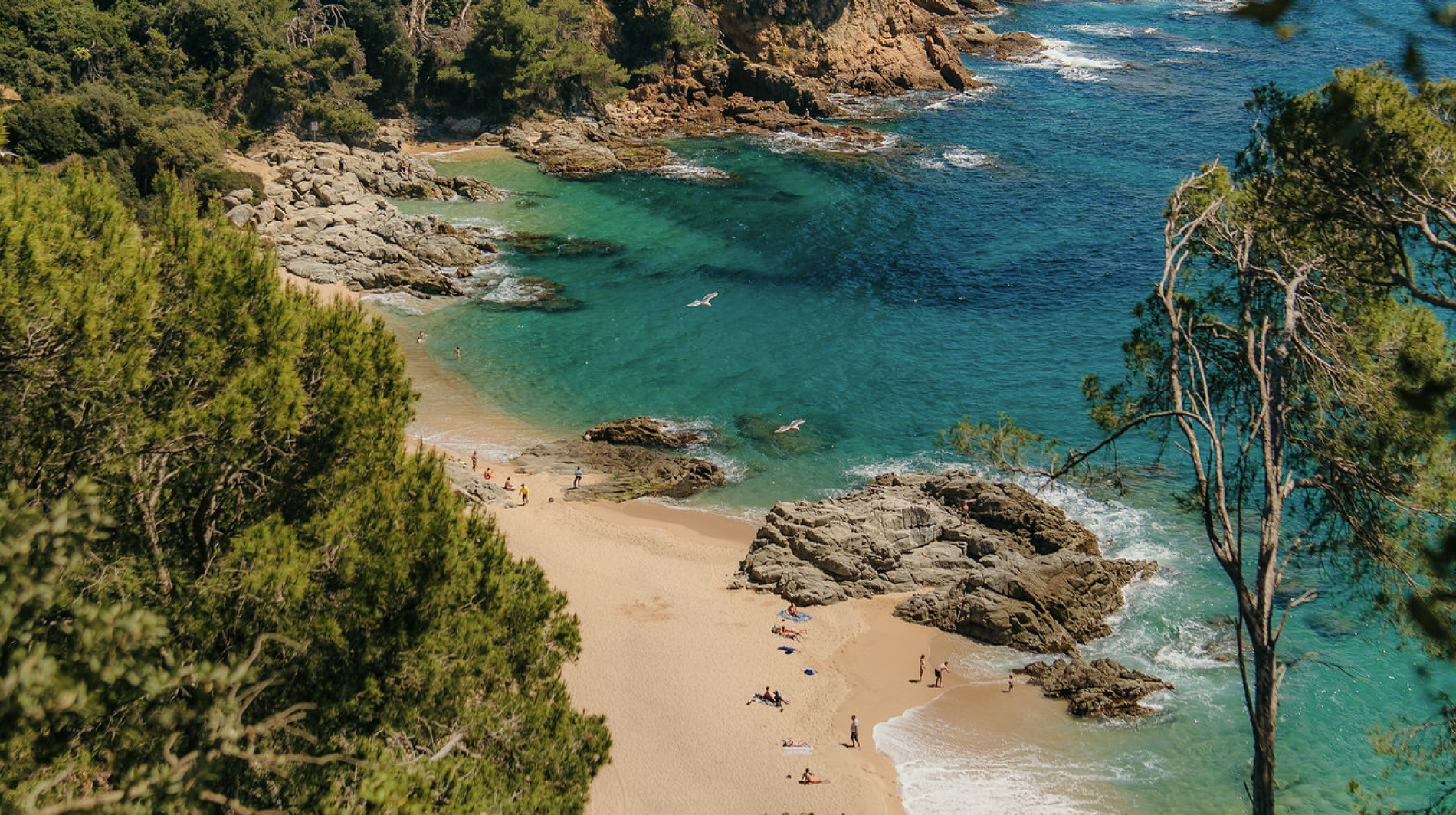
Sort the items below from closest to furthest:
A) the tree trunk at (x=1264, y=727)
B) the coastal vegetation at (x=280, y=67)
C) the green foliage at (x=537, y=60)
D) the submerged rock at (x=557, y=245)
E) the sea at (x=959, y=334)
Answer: the tree trunk at (x=1264, y=727), the sea at (x=959, y=334), the coastal vegetation at (x=280, y=67), the submerged rock at (x=557, y=245), the green foliage at (x=537, y=60)

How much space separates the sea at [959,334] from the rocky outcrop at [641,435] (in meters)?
1.06

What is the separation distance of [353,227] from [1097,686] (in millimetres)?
41600

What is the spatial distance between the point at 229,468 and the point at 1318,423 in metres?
14.9

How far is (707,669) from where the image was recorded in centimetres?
2634

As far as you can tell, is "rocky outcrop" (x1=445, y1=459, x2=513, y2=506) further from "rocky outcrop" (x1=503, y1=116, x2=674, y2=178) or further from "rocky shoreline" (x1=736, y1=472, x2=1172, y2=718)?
"rocky outcrop" (x1=503, y1=116, x2=674, y2=178)

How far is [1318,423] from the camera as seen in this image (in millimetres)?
13578

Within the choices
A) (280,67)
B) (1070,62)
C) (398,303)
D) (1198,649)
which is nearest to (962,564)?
(1198,649)

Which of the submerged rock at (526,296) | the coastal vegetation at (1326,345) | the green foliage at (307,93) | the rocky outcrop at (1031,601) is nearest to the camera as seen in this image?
the coastal vegetation at (1326,345)

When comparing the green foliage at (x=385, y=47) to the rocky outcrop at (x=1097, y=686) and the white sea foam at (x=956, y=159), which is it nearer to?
the white sea foam at (x=956, y=159)

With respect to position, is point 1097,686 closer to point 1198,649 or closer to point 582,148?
point 1198,649

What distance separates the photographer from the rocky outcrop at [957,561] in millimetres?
27719

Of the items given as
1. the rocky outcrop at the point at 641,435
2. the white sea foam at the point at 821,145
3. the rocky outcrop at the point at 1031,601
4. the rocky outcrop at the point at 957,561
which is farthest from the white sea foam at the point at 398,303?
the white sea foam at the point at 821,145

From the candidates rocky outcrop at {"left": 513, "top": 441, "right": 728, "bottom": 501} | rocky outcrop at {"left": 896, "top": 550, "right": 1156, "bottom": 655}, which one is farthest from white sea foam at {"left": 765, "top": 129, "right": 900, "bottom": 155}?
rocky outcrop at {"left": 896, "top": 550, "right": 1156, "bottom": 655}

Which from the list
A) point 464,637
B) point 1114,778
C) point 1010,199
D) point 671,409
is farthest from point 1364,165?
point 1010,199
